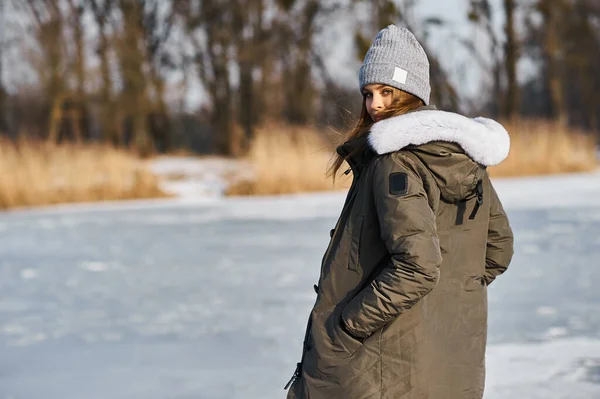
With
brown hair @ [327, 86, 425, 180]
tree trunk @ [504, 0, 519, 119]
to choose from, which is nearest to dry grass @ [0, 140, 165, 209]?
brown hair @ [327, 86, 425, 180]

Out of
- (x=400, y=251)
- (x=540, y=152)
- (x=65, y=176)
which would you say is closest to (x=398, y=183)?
(x=400, y=251)

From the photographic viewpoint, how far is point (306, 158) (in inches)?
429

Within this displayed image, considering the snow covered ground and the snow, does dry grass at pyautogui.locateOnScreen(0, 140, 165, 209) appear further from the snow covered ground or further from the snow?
the snow covered ground

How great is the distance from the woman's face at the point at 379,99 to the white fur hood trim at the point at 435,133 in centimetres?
9

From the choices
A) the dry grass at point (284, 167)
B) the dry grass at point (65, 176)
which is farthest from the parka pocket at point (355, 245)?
the dry grass at point (284, 167)

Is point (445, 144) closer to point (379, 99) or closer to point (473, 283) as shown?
point (379, 99)

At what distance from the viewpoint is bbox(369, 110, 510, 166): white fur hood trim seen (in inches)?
55.5

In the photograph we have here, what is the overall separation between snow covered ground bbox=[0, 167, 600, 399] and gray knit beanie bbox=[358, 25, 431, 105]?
1444 millimetres

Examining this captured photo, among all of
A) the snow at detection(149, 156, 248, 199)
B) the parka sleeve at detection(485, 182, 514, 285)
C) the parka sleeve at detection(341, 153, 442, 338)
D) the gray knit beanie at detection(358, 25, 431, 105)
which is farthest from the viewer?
the snow at detection(149, 156, 248, 199)

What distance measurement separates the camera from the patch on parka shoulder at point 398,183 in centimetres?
137

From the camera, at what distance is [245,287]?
15.0 ft

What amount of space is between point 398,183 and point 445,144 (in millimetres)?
132

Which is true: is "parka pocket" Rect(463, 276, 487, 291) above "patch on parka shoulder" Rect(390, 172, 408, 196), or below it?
below

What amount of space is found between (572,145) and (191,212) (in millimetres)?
7521
